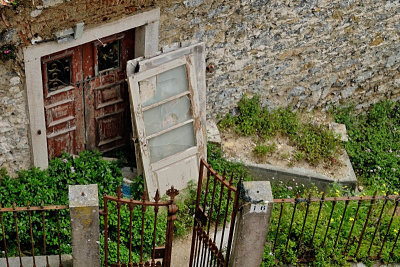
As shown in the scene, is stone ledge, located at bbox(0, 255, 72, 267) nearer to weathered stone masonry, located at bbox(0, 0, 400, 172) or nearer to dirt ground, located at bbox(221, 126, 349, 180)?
weathered stone masonry, located at bbox(0, 0, 400, 172)

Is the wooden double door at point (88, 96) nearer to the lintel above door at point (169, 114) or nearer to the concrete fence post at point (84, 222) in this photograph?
the lintel above door at point (169, 114)

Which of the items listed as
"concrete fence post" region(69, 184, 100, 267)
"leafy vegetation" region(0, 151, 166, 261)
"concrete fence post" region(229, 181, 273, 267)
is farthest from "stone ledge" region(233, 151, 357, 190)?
"concrete fence post" region(69, 184, 100, 267)

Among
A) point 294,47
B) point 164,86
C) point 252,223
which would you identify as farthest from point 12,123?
point 294,47

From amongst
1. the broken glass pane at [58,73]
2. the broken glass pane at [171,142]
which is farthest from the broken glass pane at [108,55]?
the broken glass pane at [171,142]

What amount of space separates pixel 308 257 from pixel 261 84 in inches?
101

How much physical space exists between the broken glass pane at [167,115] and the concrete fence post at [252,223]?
78.3 inches

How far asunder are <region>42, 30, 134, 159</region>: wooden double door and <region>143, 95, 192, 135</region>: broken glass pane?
515 millimetres

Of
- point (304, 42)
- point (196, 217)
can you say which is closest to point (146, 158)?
point (196, 217)

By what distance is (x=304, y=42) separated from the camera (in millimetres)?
8539

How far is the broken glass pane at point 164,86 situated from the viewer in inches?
293

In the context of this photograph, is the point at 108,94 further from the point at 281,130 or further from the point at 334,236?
the point at 334,236

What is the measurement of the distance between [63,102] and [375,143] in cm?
447

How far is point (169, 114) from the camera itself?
772 centimetres

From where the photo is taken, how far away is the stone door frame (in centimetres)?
675
